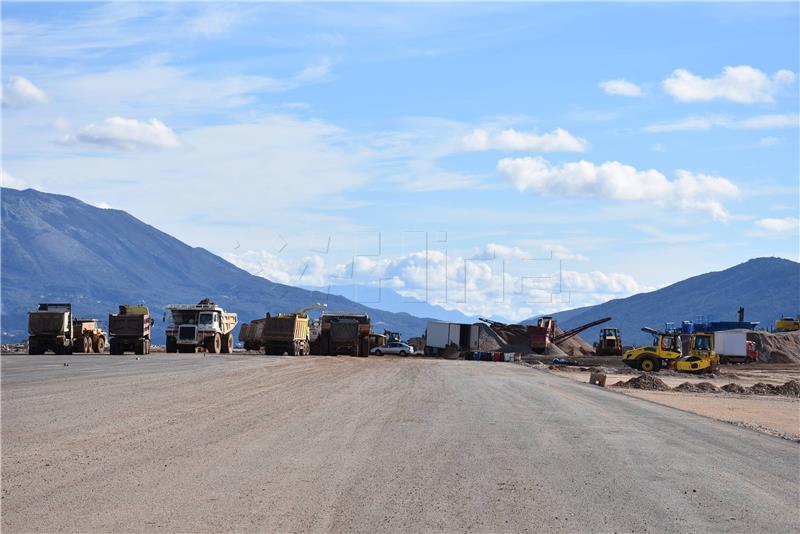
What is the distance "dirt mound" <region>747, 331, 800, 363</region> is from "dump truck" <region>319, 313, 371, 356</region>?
44.9 metres

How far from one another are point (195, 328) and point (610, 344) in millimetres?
45744

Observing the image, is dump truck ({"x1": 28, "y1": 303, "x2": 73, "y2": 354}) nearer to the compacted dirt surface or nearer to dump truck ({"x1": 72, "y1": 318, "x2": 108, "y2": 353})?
dump truck ({"x1": 72, "y1": 318, "x2": 108, "y2": 353})

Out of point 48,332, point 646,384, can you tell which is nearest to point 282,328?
point 48,332

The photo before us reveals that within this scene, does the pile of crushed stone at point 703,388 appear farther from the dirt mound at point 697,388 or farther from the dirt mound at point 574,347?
the dirt mound at point 574,347

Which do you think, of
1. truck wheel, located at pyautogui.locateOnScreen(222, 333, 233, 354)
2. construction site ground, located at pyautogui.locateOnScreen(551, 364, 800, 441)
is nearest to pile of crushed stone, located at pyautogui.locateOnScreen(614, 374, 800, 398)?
construction site ground, located at pyautogui.locateOnScreen(551, 364, 800, 441)

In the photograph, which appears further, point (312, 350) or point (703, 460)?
point (312, 350)

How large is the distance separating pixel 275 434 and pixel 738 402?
27585 mm

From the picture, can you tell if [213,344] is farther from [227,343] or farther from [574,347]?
[574,347]

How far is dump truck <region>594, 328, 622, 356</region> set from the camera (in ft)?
306

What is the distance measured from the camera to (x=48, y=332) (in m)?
60.3

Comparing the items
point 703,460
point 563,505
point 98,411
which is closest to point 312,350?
point 98,411

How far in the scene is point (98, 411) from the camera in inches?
864

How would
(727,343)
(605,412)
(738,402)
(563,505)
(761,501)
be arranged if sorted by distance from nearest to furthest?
(563,505), (761,501), (605,412), (738,402), (727,343)

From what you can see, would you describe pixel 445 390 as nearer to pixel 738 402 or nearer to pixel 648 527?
pixel 738 402
